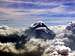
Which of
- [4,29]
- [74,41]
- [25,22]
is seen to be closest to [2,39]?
[4,29]

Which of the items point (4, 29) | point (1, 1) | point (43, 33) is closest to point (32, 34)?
point (43, 33)

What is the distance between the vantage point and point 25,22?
4.54m

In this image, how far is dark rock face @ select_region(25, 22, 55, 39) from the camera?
4758 mm

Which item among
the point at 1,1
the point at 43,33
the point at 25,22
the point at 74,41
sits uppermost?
the point at 1,1

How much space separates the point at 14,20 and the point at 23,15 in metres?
0.25

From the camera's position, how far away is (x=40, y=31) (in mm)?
4926

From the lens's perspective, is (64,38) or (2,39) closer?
(2,39)

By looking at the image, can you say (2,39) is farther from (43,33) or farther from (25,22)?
(43,33)

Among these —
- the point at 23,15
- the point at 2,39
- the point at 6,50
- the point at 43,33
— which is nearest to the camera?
the point at 6,50

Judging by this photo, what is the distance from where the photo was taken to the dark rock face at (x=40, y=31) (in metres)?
4.76

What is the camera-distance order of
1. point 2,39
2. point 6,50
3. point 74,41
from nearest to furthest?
1. point 6,50
2. point 2,39
3. point 74,41

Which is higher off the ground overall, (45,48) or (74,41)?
(45,48)

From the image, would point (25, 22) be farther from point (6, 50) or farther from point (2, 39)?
point (6, 50)

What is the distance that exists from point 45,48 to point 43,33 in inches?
48.4
